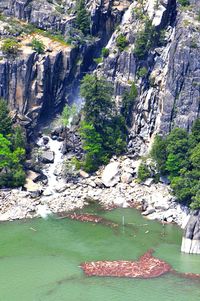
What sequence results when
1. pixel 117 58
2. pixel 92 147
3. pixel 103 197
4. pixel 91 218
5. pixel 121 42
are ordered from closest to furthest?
pixel 91 218, pixel 103 197, pixel 92 147, pixel 117 58, pixel 121 42

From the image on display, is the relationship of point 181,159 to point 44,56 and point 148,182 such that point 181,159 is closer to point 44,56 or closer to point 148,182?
point 148,182

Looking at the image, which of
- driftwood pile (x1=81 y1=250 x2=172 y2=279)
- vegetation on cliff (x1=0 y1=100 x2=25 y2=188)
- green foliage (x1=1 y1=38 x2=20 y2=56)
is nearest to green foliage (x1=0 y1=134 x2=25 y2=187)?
vegetation on cliff (x1=0 y1=100 x2=25 y2=188)

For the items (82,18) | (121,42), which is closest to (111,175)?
(121,42)

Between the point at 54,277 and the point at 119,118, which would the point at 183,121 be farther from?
the point at 54,277

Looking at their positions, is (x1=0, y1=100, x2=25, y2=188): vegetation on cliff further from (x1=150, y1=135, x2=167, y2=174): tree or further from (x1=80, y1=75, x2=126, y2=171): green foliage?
(x1=150, y1=135, x2=167, y2=174): tree

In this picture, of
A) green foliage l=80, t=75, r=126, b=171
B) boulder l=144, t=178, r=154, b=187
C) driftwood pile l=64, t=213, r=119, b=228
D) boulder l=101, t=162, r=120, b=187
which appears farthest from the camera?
green foliage l=80, t=75, r=126, b=171

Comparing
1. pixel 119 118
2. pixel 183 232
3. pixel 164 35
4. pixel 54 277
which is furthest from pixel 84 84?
pixel 54 277
